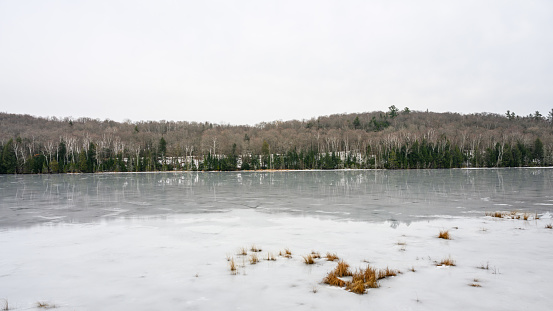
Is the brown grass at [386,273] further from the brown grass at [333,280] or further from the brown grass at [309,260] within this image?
the brown grass at [309,260]

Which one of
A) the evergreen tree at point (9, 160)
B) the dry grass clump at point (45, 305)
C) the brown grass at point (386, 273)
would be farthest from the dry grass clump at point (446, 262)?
the evergreen tree at point (9, 160)

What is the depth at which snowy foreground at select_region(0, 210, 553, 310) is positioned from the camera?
19.1 ft

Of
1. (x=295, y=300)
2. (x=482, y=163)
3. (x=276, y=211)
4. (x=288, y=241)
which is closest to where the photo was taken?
(x=295, y=300)

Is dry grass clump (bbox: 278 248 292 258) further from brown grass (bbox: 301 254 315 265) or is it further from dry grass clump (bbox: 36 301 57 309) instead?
dry grass clump (bbox: 36 301 57 309)

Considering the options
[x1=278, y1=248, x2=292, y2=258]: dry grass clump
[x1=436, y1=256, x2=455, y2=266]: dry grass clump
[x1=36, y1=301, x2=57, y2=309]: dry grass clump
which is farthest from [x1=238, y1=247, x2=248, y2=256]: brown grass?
[x1=436, y1=256, x2=455, y2=266]: dry grass clump

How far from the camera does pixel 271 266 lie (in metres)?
7.83

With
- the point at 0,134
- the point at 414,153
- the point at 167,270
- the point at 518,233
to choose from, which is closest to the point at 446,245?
the point at 518,233

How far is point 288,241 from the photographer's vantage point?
34.0 feet

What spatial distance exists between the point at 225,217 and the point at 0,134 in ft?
460

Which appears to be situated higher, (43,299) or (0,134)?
(0,134)

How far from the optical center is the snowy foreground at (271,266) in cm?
583

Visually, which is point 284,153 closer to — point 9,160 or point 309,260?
point 9,160

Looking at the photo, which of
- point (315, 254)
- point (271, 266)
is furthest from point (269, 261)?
point (315, 254)

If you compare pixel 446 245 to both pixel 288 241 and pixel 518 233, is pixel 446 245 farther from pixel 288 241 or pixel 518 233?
pixel 288 241
